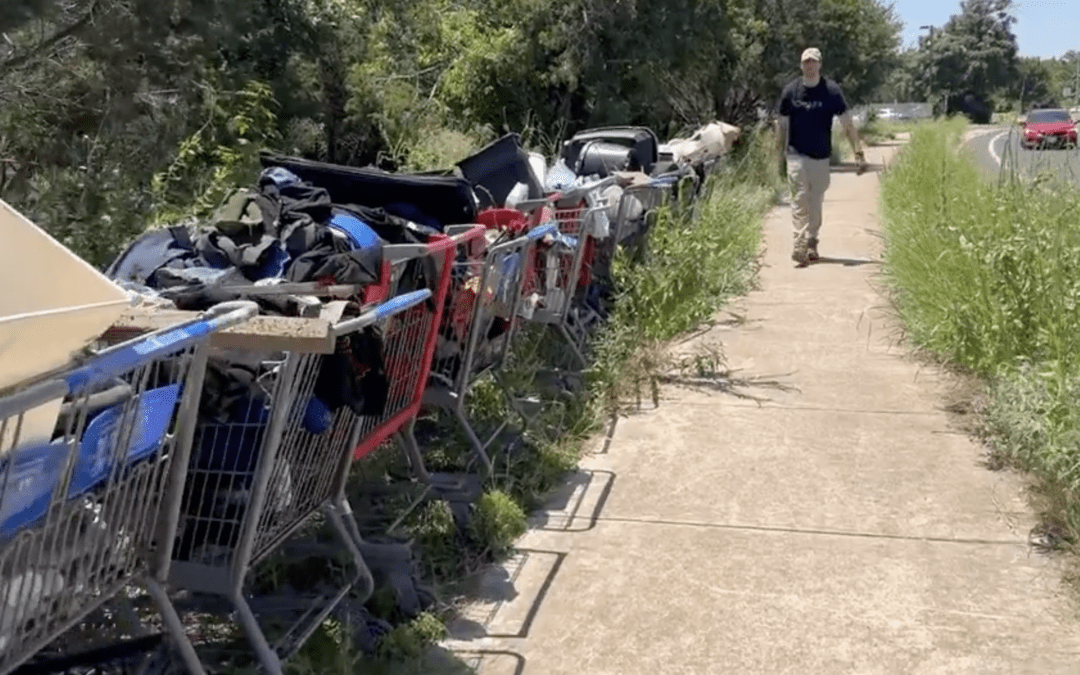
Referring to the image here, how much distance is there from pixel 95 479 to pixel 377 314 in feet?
2.89

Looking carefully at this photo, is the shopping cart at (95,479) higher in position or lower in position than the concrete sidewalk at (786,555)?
higher

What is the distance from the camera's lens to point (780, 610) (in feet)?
13.5

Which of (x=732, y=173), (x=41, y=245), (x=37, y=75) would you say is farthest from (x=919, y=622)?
(x=732, y=173)

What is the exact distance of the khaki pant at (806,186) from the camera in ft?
34.3

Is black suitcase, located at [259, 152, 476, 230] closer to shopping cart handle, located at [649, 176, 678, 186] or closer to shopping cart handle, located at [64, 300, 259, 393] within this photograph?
shopping cart handle, located at [64, 300, 259, 393]

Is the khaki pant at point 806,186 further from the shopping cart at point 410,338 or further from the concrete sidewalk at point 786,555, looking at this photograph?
the shopping cart at point 410,338

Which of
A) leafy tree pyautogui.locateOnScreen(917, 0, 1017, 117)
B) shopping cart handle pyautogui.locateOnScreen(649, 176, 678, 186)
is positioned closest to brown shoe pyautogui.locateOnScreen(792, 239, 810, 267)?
shopping cart handle pyautogui.locateOnScreen(649, 176, 678, 186)

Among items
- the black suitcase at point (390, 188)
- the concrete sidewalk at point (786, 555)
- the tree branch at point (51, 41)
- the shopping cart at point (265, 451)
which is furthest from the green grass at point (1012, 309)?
the tree branch at point (51, 41)

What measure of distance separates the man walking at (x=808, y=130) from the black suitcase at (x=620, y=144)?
1119mm

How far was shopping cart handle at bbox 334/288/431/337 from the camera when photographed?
2.89 metres

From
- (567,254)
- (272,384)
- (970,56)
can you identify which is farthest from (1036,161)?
(970,56)

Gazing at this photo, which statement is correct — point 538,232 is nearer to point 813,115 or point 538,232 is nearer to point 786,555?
point 786,555

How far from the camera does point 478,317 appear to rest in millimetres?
4570

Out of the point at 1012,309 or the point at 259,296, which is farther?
the point at 1012,309
